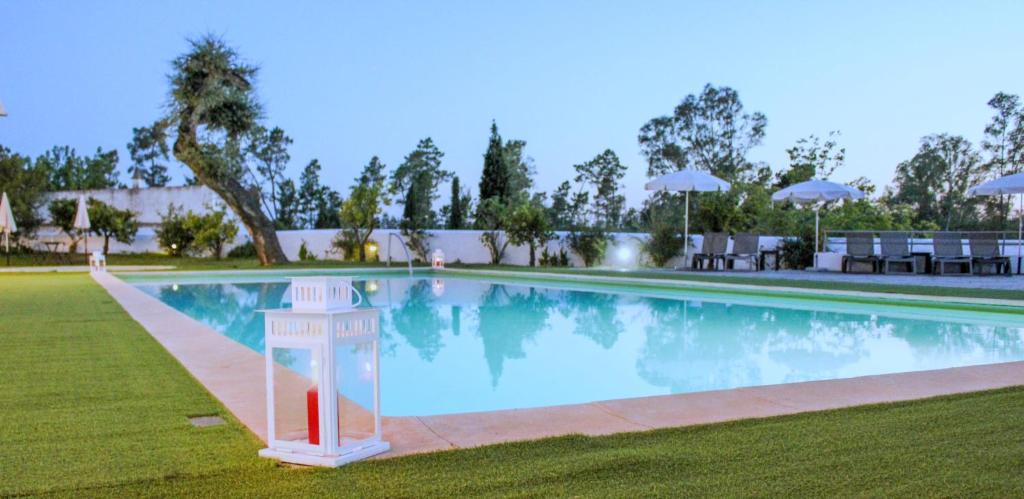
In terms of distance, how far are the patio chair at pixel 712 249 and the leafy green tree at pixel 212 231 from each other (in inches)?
555

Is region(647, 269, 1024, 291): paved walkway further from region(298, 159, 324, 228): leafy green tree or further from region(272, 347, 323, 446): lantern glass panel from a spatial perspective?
region(298, 159, 324, 228): leafy green tree

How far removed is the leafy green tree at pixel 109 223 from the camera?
82.1ft

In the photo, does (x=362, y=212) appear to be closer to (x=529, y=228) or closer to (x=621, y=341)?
(x=529, y=228)

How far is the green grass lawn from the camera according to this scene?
2.46m

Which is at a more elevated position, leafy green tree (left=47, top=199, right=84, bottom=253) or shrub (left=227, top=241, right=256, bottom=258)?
leafy green tree (left=47, top=199, right=84, bottom=253)

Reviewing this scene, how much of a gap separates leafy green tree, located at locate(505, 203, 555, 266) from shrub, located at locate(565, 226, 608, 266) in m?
0.68

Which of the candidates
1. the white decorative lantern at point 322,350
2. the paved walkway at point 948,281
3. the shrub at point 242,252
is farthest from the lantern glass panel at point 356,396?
the shrub at point 242,252

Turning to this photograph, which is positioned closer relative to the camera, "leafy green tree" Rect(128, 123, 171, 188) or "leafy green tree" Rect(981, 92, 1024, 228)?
"leafy green tree" Rect(981, 92, 1024, 228)

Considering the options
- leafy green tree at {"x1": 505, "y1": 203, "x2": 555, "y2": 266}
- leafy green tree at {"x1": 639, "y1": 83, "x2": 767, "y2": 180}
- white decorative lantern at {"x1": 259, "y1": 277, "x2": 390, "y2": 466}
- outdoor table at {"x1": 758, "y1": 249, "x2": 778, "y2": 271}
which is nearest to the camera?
white decorative lantern at {"x1": 259, "y1": 277, "x2": 390, "y2": 466}

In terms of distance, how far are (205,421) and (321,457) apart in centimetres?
98

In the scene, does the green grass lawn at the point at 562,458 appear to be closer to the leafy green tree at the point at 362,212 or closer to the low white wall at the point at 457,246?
the low white wall at the point at 457,246

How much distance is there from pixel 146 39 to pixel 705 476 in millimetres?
28844

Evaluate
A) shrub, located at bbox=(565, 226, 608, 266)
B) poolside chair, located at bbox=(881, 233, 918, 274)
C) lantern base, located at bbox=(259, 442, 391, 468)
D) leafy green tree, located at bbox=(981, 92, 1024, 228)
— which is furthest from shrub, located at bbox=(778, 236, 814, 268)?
lantern base, located at bbox=(259, 442, 391, 468)

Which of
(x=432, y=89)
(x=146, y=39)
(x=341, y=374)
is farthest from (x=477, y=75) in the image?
(x=341, y=374)
